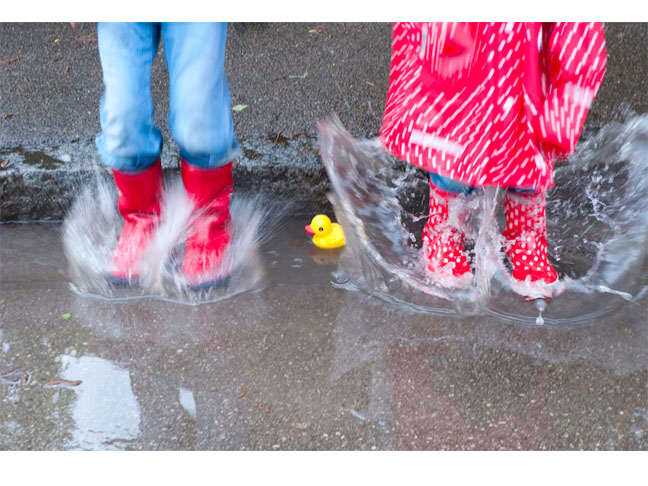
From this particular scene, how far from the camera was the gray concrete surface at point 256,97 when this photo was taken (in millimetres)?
2627

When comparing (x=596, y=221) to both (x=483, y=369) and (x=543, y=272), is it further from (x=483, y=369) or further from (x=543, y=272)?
(x=483, y=369)

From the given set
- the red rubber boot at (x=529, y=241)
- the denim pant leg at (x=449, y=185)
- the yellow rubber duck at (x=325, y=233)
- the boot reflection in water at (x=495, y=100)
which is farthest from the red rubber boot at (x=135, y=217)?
the red rubber boot at (x=529, y=241)

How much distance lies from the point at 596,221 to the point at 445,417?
1.14m

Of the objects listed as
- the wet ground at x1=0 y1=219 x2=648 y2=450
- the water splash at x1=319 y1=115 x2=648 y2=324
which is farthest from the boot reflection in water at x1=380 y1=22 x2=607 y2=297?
the wet ground at x1=0 y1=219 x2=648 y2=450

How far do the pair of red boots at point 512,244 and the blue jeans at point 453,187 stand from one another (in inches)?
0.6

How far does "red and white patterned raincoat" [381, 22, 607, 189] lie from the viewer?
173 cm

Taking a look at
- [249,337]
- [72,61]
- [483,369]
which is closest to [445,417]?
[483,369]

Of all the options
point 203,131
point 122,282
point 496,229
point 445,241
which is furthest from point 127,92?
point 496,229

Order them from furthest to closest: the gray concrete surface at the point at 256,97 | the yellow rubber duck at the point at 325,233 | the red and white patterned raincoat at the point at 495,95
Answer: the gray concrete surface at the point at 256,97 → the yellow rubber duck at the point at 325,233 → the red and white patterned raincoat at the point at 495,95

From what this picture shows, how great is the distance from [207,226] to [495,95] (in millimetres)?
1052

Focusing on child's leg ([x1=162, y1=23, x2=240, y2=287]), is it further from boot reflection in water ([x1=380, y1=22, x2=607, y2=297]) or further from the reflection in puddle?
boot reflection in water ([x1=380, y1=22, x2=607, y2=297])

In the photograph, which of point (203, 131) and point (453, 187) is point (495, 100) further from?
point (203, 131)

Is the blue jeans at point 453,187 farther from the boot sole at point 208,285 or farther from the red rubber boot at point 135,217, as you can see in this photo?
the red rubber boot at point 135,217

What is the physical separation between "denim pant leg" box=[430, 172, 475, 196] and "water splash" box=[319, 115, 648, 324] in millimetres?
66
